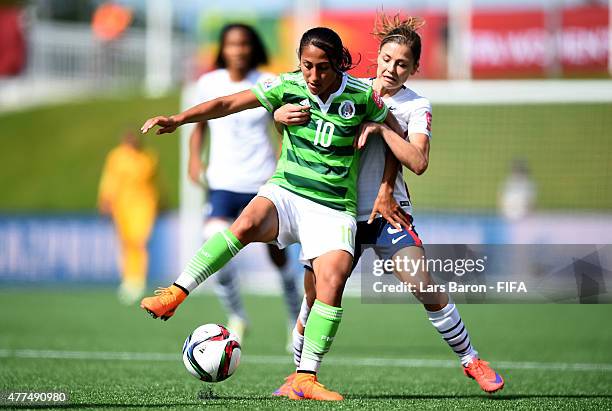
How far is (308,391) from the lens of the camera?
5324 mm

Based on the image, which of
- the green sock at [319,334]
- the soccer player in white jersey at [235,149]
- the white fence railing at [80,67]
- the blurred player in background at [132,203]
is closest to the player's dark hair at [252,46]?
the soccer player in white jersey at [235,149]

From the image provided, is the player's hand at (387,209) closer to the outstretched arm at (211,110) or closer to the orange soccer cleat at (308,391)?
the outstretched arm at (211,110)

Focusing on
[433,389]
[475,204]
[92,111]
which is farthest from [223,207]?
[92,111]

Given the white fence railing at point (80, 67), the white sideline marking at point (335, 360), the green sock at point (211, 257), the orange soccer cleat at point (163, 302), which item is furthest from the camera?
the white fence railing at point (80, 67)

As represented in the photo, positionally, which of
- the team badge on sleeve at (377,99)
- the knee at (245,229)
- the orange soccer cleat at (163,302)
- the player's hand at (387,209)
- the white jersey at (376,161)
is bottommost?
the orange soccer cleat at (163,302)

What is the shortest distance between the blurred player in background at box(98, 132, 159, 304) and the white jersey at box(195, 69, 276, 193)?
7755 millimetres

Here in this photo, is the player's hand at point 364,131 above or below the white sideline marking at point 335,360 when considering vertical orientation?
above

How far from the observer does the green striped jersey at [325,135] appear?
550 centimetres

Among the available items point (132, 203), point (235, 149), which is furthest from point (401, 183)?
point (132, 203)

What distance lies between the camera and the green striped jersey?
5496 mm

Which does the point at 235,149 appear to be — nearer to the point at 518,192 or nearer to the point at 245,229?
the point at 245,229

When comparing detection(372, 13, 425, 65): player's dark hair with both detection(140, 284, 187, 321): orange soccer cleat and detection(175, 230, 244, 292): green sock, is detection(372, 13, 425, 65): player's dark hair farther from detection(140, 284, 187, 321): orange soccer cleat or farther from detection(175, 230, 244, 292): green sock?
detection(140, 284, 187, 321): orange soccer cleat

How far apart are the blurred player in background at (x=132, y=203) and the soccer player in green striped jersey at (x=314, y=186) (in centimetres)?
1068

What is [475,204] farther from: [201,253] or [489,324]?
[201,253]
